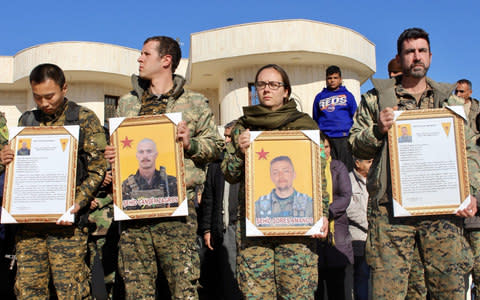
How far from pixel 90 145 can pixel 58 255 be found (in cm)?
92

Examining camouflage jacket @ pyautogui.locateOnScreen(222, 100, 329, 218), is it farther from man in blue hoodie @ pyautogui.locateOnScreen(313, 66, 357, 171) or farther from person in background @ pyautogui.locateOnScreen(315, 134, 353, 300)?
man in blue hoodie @ pyautogui.locateOnScreen(313, 66, 357, 171)

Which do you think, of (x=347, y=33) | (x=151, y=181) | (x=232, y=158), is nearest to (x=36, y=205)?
(x=151, y=181)

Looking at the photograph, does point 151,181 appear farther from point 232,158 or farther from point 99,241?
point 99,241

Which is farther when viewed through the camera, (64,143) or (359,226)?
(359,226)

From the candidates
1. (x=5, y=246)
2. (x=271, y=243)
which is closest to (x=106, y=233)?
(x=5, y=246)

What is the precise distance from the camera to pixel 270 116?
3.54 m

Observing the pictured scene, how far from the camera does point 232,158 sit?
3.62 m

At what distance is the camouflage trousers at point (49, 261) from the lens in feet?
11.5

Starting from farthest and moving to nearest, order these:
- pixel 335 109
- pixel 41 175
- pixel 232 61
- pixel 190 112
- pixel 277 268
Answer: pixel 232 61
pixel 335 109
pixel 190 112
pixel 41 175
pixel 277 268

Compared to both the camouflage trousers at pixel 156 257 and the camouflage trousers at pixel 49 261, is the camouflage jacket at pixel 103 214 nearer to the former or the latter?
the camouflage trousers at pixel 49 261

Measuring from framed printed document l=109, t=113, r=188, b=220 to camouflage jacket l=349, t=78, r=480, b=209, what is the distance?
144cm

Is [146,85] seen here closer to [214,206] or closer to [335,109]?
[214,206]

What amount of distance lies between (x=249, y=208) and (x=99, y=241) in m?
2.30

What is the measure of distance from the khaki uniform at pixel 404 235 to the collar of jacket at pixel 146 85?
1517mm
